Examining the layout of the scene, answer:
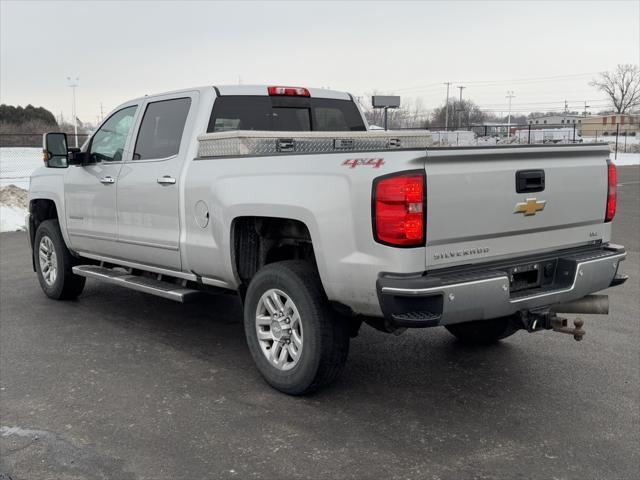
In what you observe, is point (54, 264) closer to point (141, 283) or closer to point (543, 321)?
point (141, 283)

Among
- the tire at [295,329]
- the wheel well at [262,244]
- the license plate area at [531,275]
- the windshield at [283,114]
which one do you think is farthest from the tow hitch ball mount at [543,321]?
the windshield at [283,114]

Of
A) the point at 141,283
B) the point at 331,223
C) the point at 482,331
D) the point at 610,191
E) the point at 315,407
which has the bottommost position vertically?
the point at 315,407

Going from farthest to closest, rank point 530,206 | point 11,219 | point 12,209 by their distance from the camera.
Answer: point 12,209 → point 11,219 → point 530,206

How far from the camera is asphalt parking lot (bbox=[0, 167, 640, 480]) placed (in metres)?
3.53

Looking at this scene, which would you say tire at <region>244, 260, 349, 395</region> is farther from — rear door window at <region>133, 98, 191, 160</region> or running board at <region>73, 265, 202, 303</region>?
rear door window at <region>133, 98, 191, 160</region>

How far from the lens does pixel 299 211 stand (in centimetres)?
410

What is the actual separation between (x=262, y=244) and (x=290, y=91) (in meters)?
1.74

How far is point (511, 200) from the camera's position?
3.93m

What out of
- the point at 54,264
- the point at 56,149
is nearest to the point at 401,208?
the point at 56,149

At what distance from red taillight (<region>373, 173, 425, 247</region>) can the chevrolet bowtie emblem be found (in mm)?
749

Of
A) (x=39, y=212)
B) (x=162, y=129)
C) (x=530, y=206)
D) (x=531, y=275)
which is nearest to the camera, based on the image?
(x=530, y=206)

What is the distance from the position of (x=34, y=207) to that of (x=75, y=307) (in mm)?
1351

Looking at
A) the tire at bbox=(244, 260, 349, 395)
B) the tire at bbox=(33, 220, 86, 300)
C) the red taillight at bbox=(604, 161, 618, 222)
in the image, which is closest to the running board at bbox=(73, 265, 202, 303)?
the tire at bbox=(33, 220, 86, 300)

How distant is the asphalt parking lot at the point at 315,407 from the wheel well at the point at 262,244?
815 millimetres
